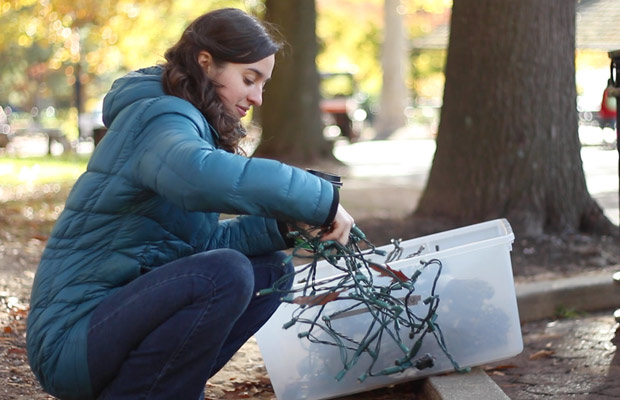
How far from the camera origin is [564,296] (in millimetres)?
4867

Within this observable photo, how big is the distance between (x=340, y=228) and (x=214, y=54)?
68 centimetres

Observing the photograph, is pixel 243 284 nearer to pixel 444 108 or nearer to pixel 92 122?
pixel 444 108

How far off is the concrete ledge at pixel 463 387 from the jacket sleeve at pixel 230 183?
100 cm

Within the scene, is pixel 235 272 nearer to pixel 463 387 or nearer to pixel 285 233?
pixel 285 233

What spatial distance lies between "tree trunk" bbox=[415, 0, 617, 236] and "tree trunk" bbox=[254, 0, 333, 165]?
26.3 ft

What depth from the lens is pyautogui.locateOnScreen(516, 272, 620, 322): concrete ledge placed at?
15.8ft

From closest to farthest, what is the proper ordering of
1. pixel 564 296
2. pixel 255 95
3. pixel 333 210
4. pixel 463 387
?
1. pixel 333 210
2. pixel 255 95
3. pixel 463 387
4. pixel 564 296

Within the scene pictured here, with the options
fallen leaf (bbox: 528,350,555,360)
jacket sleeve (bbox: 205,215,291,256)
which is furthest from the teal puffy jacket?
fallen leaf (bbox: 528,350,555,360)

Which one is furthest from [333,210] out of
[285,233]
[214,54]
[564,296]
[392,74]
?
[392,74]

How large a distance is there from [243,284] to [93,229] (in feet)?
1.55

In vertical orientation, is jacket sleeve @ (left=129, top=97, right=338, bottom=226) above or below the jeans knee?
above

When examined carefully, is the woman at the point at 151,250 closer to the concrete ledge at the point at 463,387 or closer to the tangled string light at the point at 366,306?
the tangled string light at the point at 366,306

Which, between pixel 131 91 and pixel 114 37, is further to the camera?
pixel 114 37

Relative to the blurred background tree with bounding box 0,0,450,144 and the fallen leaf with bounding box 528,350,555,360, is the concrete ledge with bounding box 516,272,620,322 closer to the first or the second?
the fallen leaf with bounding box 528,350,555,360
